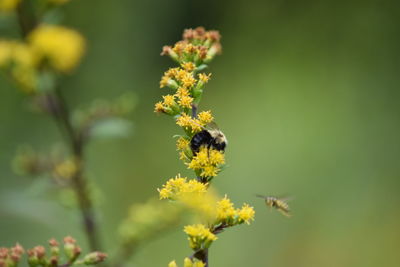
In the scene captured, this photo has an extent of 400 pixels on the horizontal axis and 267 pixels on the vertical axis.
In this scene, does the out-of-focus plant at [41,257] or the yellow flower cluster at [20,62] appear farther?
the yellow flower cluster at [20,62]

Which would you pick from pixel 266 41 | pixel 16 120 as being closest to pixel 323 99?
pixel 266 41

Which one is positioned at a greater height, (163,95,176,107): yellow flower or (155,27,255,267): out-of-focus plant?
(163,95,176,107): yellow flower

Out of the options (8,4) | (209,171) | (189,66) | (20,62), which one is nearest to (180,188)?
(209,171)

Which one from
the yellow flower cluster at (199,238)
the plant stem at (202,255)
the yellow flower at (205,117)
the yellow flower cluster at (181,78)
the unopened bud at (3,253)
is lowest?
the plant stem at (202,255)

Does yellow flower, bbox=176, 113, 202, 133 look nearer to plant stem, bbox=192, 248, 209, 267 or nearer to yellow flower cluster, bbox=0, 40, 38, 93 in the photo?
plant stem, bbox=192, 248, 209, 267

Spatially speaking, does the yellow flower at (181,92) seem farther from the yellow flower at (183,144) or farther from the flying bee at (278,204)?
the flying bee at (278,204)

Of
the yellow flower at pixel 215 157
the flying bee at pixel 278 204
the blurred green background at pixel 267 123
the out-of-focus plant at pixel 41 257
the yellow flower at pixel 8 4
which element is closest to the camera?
the yellow flower at pixel 215 157

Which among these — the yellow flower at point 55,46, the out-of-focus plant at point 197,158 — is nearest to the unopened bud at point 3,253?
the out-of-focus plant at point 197,158

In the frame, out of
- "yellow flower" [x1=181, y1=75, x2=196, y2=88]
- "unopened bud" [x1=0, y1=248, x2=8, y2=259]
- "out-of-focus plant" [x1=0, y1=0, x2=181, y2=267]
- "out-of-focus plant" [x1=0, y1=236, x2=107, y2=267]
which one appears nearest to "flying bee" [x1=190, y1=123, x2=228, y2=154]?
"yellow flower" [x1=181, y1=75, x2=196, y2=88]

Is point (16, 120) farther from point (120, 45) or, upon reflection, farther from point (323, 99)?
point (323, 99)
